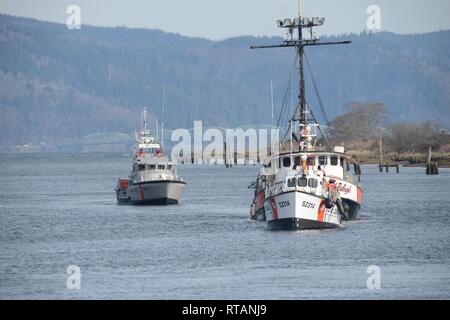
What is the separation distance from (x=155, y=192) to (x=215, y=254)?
3950 centimetres

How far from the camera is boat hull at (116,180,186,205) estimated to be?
10231 cm

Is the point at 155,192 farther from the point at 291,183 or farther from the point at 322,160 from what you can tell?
the point at 291,183

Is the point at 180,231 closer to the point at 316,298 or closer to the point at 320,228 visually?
the point at 320,228

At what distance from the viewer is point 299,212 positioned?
68812mm

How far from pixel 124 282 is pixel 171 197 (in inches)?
1989

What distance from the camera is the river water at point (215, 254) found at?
168 ft

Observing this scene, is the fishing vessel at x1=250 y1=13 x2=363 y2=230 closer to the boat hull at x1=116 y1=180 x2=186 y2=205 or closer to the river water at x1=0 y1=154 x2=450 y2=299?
the river water at x1=0 y1=154 x2=450 y2=299

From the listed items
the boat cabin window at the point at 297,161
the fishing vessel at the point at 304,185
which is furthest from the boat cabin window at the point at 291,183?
the boat cabin window at the point at 297,161

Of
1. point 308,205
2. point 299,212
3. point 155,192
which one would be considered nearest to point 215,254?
point 299,212

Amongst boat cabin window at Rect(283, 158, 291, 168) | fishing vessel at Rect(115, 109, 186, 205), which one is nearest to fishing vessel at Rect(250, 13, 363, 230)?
boat cabin window at Rect(283, 158, 291, 168)

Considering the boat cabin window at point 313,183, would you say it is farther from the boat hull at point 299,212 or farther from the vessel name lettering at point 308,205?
the vessel name lettering at point 308,205

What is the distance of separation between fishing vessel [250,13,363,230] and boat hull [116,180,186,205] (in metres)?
18.3

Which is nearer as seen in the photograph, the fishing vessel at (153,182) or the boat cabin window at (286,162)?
the boat cabin window at (286,162)

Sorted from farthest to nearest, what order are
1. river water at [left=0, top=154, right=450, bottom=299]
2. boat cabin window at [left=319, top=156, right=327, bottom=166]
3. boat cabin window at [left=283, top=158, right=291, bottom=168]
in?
boat cabin window at [left=319, top=156, right=327, bottom=166]
boat cabin window at [left=283, top=158, right=291, bottom=168]
river water at [left=0, top=154, right=450, bottom=299]
